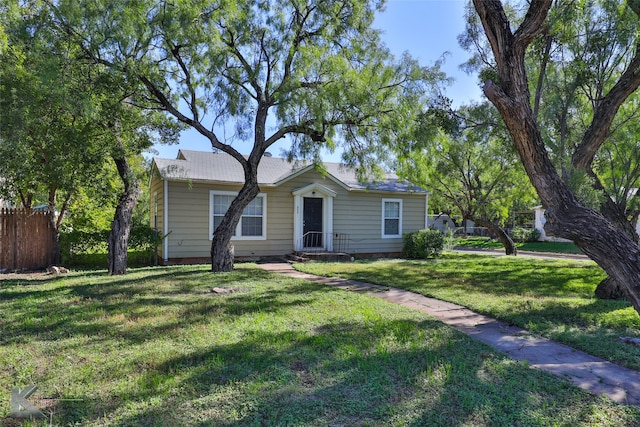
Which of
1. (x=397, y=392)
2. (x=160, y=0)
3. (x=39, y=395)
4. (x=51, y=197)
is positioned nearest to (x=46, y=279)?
(x=51, y=197)

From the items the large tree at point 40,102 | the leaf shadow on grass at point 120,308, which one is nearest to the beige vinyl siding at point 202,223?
the large tree at point 40,102

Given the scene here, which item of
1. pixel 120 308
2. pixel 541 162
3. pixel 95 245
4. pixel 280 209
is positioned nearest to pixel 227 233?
pixel 120 308

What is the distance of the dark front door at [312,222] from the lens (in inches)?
555

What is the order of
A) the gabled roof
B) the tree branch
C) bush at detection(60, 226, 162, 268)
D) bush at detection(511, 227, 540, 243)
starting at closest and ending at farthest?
the tree branch < the gabled roof < bush at detection(60, 226, 162, 268) < bush at detection(511, 227, 540, 243)

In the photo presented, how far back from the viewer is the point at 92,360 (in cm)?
365

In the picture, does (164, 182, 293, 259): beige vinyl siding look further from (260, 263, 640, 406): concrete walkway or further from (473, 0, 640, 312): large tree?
(473, 0, 640, 312): large tree

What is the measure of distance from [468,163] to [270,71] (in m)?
9.94

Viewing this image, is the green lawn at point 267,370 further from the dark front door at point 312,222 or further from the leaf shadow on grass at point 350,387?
the dark front door at point 312,222

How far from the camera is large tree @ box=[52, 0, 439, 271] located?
7.94 meters

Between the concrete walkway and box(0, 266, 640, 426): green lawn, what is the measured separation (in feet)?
0.84

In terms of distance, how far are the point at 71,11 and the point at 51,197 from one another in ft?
23.6

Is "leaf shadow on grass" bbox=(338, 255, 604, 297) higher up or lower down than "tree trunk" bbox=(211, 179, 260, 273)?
lower down

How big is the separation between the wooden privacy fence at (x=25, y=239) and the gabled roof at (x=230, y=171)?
374 cm

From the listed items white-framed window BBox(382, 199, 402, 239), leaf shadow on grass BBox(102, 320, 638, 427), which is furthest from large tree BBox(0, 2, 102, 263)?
white-framed window BBox(382, 199, 402, 239)
